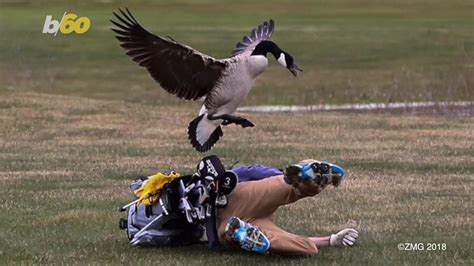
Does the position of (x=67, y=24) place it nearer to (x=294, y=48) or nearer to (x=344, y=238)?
(x=344, y=238)

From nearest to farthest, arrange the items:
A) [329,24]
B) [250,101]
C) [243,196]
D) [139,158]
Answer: [243,196] < [139,158] < [250,101] < [329,24]

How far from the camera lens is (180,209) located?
662cm

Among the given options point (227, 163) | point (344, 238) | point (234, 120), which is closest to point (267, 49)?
point (234, 120)

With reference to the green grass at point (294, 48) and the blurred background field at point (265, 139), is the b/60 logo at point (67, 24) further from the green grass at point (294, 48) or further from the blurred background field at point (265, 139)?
the green grass at point (294, 48)

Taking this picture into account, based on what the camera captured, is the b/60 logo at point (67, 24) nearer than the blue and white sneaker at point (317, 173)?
No

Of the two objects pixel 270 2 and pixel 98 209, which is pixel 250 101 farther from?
pixel 270 2

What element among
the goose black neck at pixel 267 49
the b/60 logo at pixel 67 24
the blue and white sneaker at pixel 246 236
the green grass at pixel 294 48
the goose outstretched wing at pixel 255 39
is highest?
the goose black neck at pixel 267 49

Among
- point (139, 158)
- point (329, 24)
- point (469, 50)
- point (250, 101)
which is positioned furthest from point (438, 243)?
point (329, 24)

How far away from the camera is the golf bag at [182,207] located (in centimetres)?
656

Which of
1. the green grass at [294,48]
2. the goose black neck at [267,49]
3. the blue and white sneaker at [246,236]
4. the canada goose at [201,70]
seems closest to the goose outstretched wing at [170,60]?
the canada goose at [201,70]

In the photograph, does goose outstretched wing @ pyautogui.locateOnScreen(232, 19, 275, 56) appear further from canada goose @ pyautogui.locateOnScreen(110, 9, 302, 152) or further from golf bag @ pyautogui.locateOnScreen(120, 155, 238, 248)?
golf bag @ pyautogui.locateOnScreen(120, 155, 238, 248)

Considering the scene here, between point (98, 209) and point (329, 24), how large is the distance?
24.6 metres

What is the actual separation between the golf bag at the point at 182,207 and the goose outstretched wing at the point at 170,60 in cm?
45

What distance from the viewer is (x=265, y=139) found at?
12.8 metres
